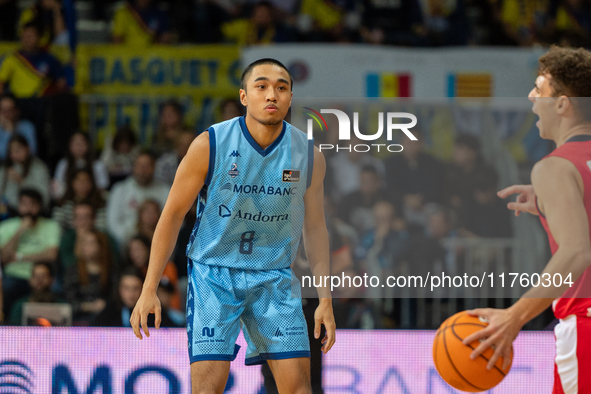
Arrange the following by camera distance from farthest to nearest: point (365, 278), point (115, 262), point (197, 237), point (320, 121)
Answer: point (115, 262) → point (365, 278) → point (320, 121) → point (197, 237)

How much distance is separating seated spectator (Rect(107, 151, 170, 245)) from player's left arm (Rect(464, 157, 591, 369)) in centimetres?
472

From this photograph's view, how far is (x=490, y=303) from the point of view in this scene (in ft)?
20.2

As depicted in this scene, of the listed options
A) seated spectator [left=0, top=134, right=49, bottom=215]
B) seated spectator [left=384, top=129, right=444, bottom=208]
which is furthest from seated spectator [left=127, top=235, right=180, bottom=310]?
seated spectator [left=384, top=129, right=444, bottom=208]

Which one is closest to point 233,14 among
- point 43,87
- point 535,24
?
point 43,87

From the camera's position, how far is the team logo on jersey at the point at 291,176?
3695mm

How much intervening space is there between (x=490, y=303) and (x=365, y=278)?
1265 mm

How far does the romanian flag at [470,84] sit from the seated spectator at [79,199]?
399cm

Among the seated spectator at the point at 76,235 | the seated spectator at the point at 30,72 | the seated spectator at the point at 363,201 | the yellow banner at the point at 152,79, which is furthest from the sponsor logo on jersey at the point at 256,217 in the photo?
the seated spectator at the point at 30,72

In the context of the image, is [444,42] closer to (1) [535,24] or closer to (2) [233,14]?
(1) [535,24]

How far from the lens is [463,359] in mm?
3277

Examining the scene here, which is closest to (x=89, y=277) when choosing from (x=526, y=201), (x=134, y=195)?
(x=134, y=195)

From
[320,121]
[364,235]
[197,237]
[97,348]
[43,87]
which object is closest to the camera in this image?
[197,237]

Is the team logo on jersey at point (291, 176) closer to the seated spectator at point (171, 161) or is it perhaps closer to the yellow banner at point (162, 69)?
the seated spectator at point (171, 161)

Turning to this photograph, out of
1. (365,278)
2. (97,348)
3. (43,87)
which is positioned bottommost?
(97,348)
